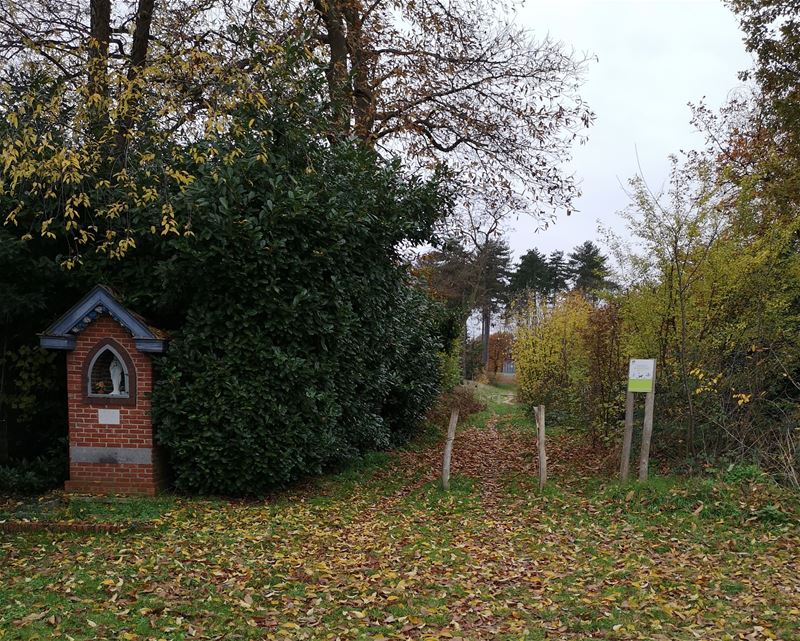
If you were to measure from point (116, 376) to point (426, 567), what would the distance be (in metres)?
5.02

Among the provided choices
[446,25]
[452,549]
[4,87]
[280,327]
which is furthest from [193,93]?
[446,25]

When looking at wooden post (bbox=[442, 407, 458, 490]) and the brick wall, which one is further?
wooden post (bbox=[442, 407, 458, 490])

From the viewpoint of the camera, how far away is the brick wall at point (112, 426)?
334 inches

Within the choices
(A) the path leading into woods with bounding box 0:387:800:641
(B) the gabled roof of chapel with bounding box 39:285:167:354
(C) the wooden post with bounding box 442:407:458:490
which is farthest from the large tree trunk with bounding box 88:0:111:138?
(C) the wooden post with bounding box 442:407:458:490

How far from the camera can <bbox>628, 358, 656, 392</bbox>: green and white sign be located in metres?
8.80

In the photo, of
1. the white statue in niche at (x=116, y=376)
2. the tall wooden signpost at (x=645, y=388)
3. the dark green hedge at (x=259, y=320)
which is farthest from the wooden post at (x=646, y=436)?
the white statue in niche at (x=116, y=376)

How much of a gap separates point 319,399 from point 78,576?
151 inches

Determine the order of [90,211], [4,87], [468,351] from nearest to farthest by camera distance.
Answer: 1. [4,87]
2. [90,211]
3. [468,351]

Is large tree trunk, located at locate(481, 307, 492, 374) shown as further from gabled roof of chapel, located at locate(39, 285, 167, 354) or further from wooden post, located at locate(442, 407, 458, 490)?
gabled roof of chapel, located at locate(39, 285, 167, 354)

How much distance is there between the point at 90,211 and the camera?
907 centimetres

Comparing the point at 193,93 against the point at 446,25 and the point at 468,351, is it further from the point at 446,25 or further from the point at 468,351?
the point at 468,351

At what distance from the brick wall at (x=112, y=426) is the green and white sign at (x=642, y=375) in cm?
666

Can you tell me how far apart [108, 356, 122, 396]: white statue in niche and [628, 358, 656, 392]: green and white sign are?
708 cm

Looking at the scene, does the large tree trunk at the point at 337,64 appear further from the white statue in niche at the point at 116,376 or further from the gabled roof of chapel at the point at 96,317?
the white statue in niche at the point at 116,376
